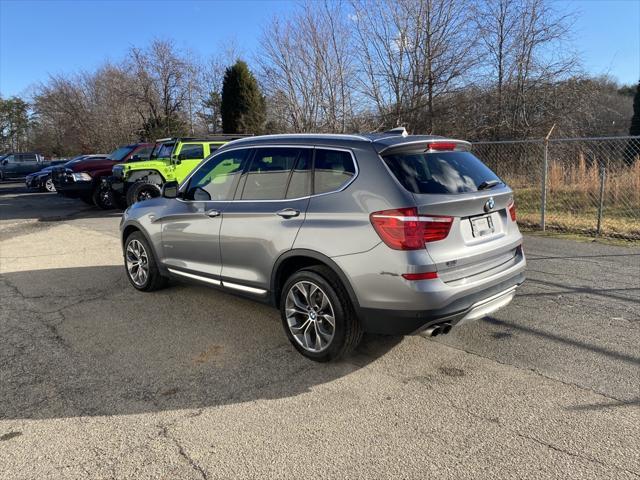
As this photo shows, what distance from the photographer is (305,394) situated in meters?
3.33

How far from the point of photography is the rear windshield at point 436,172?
3.38 meters

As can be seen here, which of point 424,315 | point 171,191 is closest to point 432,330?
point 424,315

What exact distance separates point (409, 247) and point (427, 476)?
4.50 ft

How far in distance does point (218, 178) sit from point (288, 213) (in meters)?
1.23

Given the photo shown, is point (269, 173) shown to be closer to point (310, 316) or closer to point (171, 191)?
point (310, 316)

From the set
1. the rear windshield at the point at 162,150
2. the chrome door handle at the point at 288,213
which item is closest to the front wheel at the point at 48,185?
the rear windshield at the point at 162,150

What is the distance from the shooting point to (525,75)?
16250 mm

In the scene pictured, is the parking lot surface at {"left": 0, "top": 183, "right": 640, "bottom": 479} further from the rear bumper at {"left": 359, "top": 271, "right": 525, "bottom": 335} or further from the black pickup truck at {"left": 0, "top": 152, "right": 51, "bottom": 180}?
the black pickup truck at {"left": 0, "top": 152, "right": 51, "bottom": 180}

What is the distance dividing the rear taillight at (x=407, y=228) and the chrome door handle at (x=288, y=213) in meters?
0.75

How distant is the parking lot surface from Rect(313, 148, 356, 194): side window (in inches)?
55.0

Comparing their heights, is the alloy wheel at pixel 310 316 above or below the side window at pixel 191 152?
below

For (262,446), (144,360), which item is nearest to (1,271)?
(144,360)

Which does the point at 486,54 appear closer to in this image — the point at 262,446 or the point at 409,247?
the point at 409,247

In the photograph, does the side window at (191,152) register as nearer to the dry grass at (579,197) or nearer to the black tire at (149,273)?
the black tire at (149,273)
